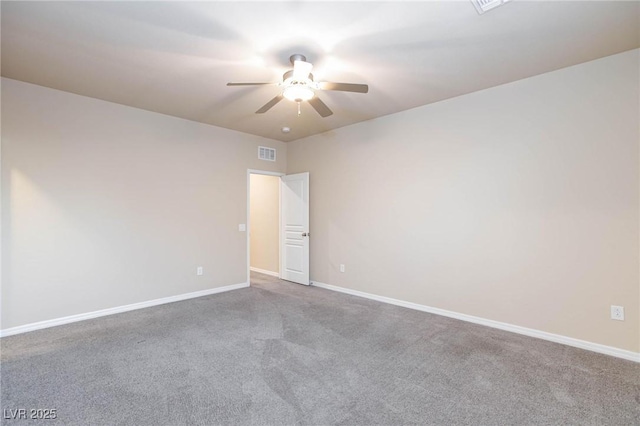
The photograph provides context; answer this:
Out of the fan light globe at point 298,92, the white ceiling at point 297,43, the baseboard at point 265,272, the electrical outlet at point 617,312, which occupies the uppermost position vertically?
the white ceiling at point 297,43

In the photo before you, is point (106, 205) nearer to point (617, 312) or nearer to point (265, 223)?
point (265, 223)

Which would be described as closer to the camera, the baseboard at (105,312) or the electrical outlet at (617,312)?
the electrical outlet at (617,312)

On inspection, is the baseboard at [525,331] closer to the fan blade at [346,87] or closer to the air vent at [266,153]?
the fan blade at [346,87]

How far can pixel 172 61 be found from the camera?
2.90m

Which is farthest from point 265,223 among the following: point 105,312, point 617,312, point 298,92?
point 617,312

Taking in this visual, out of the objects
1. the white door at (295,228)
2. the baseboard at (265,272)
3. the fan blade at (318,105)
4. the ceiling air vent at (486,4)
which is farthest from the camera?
the baseboard at (265,272)

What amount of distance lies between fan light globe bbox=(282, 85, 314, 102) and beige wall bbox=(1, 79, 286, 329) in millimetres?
2595

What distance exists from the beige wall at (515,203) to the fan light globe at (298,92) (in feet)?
6.47

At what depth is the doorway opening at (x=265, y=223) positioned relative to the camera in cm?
633

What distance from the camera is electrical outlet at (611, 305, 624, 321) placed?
2.74 metres

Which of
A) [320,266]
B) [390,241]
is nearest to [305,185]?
[320,266]

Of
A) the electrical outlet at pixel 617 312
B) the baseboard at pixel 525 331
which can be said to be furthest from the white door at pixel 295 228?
the electrical outlet at pixel 617 312

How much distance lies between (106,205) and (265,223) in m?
3.18

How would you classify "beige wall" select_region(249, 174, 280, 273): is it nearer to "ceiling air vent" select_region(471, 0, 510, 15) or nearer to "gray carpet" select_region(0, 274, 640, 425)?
"gray carpet" select_region(0, 274, 640, 425)
